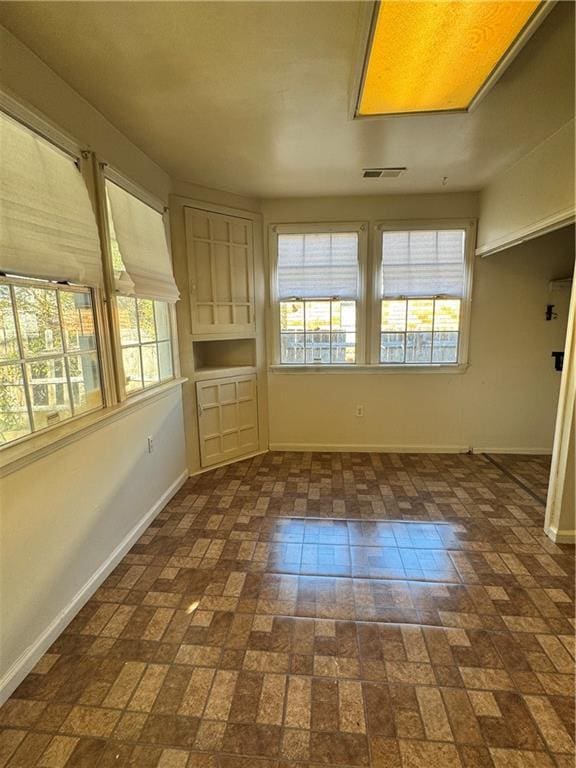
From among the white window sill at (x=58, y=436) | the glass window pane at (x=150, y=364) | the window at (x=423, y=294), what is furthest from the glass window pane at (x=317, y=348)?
the white window sill at (x=58, y=436)

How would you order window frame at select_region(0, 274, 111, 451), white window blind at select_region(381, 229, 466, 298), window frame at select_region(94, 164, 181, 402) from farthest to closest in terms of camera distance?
white window blind at select_region(381, 229, 466, 298), window frame at select_region(94, 164, 181, 402), window frame at select_region(0, 274, 111, 451)

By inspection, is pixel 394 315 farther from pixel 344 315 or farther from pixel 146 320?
pixel 146 320

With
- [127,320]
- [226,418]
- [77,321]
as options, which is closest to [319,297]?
[226,418]

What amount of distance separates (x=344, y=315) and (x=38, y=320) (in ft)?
8.89

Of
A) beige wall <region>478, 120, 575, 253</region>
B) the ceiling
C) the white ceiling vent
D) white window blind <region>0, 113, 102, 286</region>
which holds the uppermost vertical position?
the white ceiling vent

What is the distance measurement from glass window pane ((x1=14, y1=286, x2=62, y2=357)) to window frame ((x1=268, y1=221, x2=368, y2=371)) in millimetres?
2238

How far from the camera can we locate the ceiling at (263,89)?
1362 millimetres

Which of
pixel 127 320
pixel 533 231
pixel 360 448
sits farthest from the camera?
pixel 360 448

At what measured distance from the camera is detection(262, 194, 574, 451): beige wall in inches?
137

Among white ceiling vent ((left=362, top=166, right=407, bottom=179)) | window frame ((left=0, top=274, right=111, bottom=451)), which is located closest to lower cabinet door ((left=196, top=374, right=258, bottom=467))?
window frame ((left=0, top=274, right=111, bottom=451))

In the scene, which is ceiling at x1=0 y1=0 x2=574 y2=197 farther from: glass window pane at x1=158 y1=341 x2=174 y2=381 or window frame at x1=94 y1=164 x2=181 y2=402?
glass window pane at x1=158 y1=341 x2=174 y2=381

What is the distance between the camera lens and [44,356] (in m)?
1.65

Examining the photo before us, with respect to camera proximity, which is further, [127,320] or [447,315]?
[447,315]

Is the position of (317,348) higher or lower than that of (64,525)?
higher
